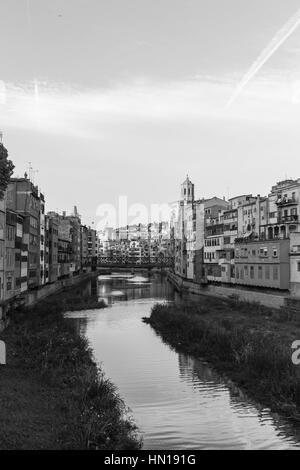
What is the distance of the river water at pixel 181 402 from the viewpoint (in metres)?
19.8

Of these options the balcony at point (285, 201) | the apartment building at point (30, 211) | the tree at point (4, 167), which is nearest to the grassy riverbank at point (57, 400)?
the tree at point (4, 167)

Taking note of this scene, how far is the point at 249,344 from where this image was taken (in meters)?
32.2

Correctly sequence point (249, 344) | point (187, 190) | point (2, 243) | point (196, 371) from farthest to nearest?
point (187, 190) → point (2, 243) → point (249, 344) → point (196, 371)

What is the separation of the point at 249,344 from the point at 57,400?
1436 centimetres

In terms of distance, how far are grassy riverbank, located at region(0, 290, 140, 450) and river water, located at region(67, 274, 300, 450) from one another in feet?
4.04

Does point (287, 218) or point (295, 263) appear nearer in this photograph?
point (295, 263)

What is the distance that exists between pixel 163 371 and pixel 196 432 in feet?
35.2

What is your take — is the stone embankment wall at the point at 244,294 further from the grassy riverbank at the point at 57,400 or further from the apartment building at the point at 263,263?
the grassy riverbank at the point at 57,400

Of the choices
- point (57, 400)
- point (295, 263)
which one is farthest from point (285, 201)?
point (57, 400)

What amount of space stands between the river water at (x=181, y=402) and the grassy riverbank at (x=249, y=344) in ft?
2.73

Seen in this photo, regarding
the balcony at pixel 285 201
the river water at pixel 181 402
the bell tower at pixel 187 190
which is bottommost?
the river water at pixel 181 402

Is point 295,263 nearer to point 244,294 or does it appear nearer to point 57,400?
point 244,294
